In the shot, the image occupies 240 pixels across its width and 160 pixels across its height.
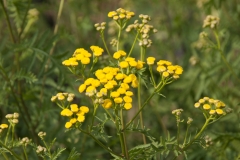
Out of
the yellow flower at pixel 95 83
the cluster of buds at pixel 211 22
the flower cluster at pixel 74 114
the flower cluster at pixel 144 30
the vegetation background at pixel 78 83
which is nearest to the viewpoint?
the flower cluster at pixel 74 114

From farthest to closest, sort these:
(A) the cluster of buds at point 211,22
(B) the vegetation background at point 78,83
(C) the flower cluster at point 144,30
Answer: (B) the vegetation background at point 78,83, (A) the cluster of buds at point 211,22, (C) the flower cluster at point 144,30

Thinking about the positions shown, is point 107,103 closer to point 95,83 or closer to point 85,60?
point 95,83

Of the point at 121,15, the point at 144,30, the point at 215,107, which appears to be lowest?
the point at 215,107

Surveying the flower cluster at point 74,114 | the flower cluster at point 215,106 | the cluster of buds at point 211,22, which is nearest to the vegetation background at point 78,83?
the cluster of buds at point 211,22

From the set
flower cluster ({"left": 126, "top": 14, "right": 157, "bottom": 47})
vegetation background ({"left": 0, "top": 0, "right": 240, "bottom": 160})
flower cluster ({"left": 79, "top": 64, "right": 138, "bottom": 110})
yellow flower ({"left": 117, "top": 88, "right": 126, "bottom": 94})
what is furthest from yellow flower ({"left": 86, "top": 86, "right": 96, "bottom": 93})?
vegetation background ({"left": 0, "top": 0, "right": 240, "bottom": 160})

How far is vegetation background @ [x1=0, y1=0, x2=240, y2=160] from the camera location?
150 inches

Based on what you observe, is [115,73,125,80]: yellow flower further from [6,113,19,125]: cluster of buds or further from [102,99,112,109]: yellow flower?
[6,113,19,125]: cluster of buds

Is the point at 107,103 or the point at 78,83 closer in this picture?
the point at 107,103

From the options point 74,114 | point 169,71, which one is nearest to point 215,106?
point 169,71

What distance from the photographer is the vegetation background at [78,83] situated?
12.5ft

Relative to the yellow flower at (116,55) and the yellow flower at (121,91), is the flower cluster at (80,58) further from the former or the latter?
the yellow flower at (121,91)

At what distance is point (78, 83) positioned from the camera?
420cm

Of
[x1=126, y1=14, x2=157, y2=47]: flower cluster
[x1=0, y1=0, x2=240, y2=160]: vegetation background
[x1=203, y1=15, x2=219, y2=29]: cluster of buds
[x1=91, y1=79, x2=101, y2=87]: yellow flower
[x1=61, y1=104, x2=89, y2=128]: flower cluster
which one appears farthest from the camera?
[x1=0, y1=0, x2=240, y2=160]: vegetation background

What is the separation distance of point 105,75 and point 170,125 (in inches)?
135
